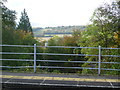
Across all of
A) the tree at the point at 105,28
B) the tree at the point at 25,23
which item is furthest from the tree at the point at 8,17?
the tree at the point at 25,23

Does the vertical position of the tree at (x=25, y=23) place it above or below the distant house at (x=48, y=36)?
above

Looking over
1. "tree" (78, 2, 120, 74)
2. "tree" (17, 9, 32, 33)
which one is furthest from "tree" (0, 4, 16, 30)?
"tree" (17, 9, 32, 33)

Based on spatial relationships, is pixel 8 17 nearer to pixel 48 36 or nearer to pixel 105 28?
pixel 48 36

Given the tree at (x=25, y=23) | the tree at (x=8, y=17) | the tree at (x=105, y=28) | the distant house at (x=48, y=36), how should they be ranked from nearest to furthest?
the tree at (x=105, y=28), the tree at (x=8, y=17), the distant house at (x=48, y=36), the tree at (x=25, y=23)

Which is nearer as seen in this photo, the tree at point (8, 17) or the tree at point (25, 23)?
the tree at point (8, 17)

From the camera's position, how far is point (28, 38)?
1925 cm

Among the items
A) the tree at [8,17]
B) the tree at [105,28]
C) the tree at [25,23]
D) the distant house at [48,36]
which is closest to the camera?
the tree at [105,28]

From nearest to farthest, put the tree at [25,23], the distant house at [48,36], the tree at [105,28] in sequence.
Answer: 1. the tree at [105,28]
2. the distant house at [48,36]
3. the tree at [25,23]

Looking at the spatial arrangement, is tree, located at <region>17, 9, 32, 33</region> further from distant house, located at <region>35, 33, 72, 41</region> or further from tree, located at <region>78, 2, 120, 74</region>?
tree, located at <region>78, 2, 120, 74</region>

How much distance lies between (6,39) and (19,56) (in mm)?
2371

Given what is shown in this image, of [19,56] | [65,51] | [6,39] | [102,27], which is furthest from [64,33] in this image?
[102,27]

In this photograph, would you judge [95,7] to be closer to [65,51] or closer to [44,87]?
[65,51]

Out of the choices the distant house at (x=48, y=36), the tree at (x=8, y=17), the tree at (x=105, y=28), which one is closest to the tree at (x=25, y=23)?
the distant house at (x=48, y=36)

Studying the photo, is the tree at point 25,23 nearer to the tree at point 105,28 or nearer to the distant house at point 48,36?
the distant house at point 48,36
